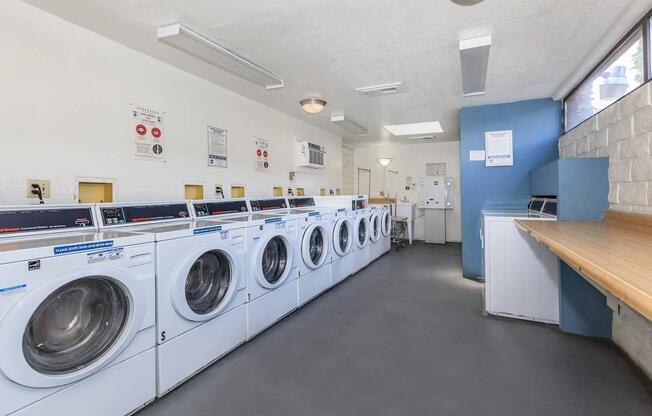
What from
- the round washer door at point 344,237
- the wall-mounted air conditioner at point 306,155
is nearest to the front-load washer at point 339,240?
the round washer door at point 344,237

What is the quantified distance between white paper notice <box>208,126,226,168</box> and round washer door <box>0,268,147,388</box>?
7.13ft

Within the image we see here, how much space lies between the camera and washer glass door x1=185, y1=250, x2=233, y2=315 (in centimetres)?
222

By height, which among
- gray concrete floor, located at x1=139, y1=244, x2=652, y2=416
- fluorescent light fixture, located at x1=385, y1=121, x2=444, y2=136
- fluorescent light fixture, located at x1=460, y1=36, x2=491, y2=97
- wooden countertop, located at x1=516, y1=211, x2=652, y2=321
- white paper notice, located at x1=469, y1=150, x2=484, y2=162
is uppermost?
fluorescent light fixture, located at x1=385, y1=121, x2=444, y2=136

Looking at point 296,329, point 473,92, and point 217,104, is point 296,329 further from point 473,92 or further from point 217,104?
point 473,92

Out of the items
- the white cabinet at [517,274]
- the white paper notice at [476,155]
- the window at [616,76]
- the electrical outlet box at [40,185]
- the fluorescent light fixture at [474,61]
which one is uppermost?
the fluorescent light fixture at [474,61]

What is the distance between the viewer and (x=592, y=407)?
1.75 meters

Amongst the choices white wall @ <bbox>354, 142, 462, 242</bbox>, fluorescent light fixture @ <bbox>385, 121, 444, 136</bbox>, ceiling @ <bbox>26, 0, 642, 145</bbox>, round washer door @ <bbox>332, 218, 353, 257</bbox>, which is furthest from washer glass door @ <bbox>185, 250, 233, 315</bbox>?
white wall @ <bbox>354, 142, 462, 242</bbox>

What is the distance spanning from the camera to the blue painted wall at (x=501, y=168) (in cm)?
422

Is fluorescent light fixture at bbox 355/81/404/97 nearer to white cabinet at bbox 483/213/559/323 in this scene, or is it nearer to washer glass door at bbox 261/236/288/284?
white cabinet at bbox 483/213/559/323

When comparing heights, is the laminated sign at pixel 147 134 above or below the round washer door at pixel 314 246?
above

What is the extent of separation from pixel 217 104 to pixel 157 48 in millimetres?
971

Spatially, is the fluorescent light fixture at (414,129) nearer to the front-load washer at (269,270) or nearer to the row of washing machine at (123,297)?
the front-load washer at (269,270)

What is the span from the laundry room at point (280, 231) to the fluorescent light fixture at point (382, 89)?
37 millimetres

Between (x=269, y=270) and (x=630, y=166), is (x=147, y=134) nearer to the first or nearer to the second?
(x=269, y=270)
